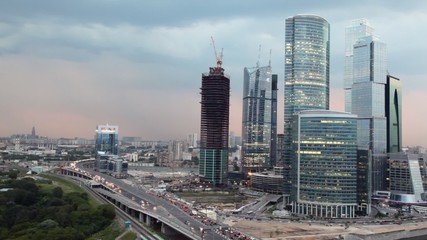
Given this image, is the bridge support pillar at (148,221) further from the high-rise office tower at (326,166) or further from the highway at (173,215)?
the high-rise office tower at (326,166)

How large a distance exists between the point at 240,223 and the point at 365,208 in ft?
138

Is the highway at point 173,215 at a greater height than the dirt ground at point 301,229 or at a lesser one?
greater

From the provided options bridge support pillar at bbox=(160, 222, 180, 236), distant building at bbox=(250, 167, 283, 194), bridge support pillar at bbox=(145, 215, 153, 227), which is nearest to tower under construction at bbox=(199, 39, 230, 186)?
distant building at bbox=(250, 167, 283, 194)

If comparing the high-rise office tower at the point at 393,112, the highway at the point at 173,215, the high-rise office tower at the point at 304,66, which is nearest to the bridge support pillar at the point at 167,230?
the highway at the point at 173,215

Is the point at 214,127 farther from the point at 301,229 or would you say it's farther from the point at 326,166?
the point at 301,229

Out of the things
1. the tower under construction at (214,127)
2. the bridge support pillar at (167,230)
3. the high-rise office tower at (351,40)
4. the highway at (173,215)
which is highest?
the high-rise office tower at (351,40)

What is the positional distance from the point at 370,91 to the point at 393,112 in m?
15.1

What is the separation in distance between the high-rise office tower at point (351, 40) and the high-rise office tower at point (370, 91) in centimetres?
817

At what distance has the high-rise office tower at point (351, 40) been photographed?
18488 cm

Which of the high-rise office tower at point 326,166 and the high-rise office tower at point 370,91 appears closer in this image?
the high-rise office tower at point 326,166

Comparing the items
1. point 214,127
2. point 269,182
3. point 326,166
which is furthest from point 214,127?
point 326,166

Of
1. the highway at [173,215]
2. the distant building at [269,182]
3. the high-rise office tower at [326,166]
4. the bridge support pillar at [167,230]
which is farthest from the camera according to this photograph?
the distant building at [269,182]

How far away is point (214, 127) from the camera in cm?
16500

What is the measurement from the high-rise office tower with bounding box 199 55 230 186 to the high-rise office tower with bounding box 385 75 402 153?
62.9 metres
